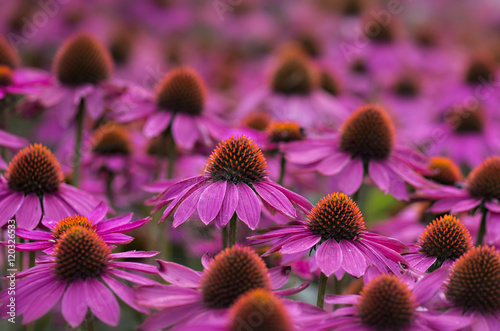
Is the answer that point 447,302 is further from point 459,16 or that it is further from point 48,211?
point 459,16

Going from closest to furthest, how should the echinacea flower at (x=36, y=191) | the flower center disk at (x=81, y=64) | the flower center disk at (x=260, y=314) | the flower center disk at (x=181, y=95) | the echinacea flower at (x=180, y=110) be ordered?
1. the flower center disk at (x=260, y=314)
2. the echinacea flower at (x=36, y=191)
3. the echinacea flower at (x=180, y=110)
4. the flower center disk at (x=181, y=95)
5. the flower center disk at (x=81, y=64)

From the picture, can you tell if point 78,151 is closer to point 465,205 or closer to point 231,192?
point 231,192

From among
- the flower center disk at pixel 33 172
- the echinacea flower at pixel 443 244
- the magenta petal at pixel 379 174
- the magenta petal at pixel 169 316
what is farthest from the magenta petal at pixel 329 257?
the flower center disk at pixel 33 172

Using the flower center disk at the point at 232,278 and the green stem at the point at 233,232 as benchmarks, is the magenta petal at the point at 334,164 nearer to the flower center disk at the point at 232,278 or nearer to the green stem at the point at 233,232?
the green stem at the point at 233,232

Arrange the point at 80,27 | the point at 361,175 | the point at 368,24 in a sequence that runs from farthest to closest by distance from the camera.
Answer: the point at 80,27 < the point at 368,24 < the point at 361,175

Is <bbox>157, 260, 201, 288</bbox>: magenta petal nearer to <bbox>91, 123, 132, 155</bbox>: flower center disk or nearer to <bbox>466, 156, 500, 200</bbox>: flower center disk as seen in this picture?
<bbox>466, 156, 500, 200</bbox>: flower center disk

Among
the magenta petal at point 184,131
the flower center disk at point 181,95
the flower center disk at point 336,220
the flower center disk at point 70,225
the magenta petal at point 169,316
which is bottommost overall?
the magenta petal at point 169,316

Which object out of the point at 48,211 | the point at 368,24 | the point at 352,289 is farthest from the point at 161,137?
the point at 368,24
